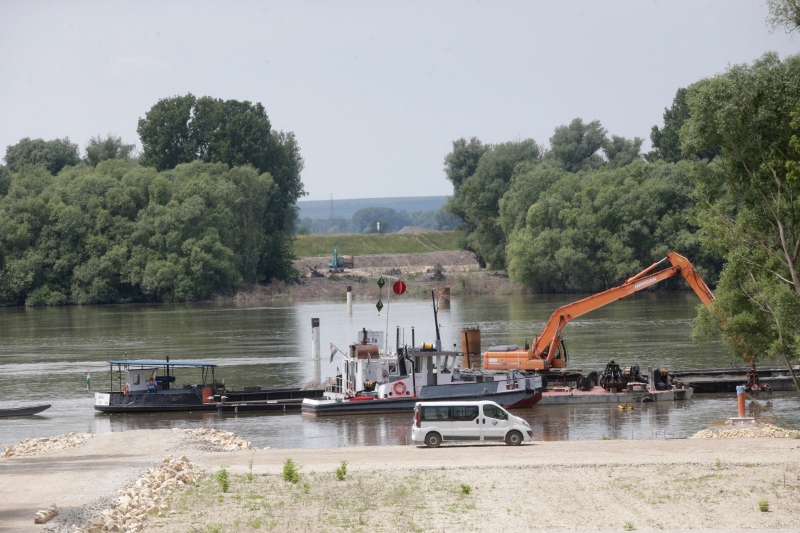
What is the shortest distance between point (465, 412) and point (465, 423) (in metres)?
0.32

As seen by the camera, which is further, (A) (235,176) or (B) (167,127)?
(B) (167,127)

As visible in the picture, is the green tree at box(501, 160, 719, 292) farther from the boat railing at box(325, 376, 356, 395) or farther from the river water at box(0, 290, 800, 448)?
the boat railing at box(325, 376, 356, 395)

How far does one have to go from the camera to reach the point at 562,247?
119312mm

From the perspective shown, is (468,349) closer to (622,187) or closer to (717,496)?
(717,496)

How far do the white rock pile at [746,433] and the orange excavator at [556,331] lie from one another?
15155 millimetres

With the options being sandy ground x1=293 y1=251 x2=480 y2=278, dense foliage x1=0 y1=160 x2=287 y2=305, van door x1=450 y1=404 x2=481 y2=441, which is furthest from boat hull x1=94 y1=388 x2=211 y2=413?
sandy ground x1=293 y1=251 x2=480 y2=278

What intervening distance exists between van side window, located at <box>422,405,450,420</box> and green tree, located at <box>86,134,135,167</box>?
459ft

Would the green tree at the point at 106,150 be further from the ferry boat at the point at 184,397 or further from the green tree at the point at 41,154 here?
the ferry boat at the point at 184,397

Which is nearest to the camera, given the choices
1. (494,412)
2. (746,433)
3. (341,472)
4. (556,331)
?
(341,472)

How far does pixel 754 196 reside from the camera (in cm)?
3875

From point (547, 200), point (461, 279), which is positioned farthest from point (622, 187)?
point (461, 279)

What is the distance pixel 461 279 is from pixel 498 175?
1745cm

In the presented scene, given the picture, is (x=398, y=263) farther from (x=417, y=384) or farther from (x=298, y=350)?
(x=417, y=384)

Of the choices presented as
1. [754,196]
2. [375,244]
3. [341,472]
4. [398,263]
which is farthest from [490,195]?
[341,472]
